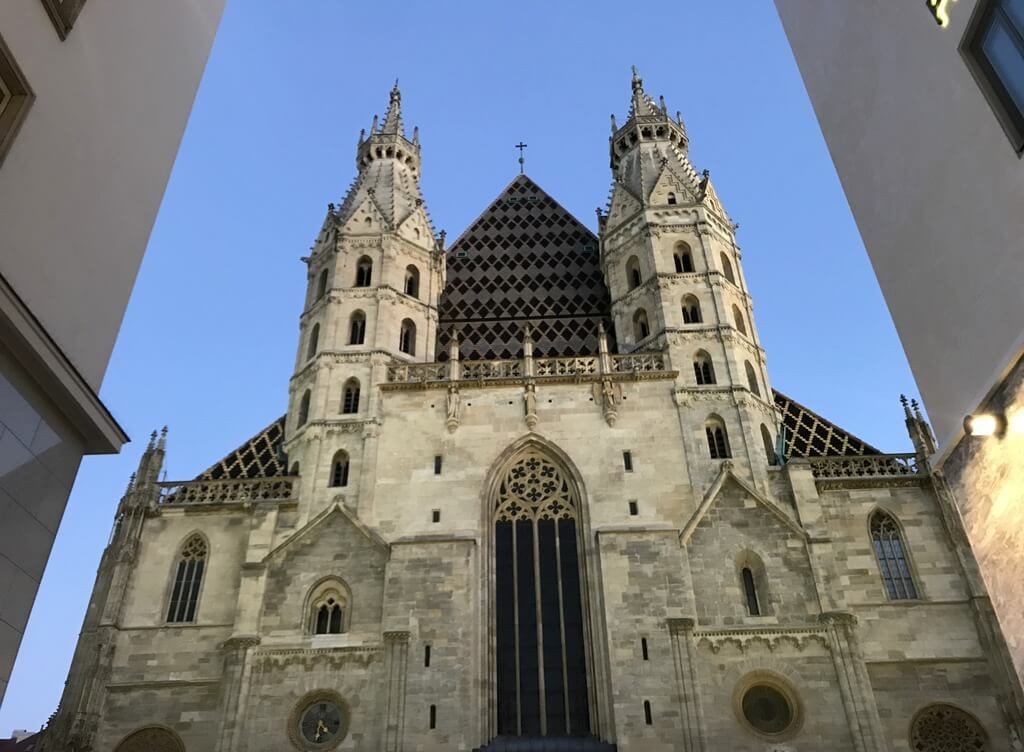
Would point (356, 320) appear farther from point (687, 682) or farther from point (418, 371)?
point (687, 682)

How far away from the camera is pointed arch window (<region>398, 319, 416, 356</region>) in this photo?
2200cm

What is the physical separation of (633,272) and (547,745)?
42.8ft

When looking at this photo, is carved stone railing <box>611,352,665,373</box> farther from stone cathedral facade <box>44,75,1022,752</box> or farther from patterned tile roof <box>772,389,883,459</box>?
patterned tile roof <box>772,389,883,459</box>

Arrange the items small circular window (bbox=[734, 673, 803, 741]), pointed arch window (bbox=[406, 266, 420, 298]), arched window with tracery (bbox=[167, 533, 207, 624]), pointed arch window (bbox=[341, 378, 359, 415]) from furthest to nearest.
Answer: pointed arch window (bbox=[406, 266, 420, 298]), pointed arch window (bbox=[341, 378, 359, 415]), arched window with tracery (bbox=[167, 533, 207, 624]), small circular window (bbox=[734, 673, 803, 741])

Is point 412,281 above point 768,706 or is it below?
above

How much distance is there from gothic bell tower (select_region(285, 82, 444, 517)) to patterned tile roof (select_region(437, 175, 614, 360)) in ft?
4.28

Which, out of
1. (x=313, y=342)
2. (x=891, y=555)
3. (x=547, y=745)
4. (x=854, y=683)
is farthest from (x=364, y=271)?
(x=854, y=683)

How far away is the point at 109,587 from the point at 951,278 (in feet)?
54.8

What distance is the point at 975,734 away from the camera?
599 inches

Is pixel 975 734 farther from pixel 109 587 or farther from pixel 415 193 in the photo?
pixel 415 193

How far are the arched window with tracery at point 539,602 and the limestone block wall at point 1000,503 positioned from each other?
10.3 metres

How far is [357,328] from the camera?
21906 mm

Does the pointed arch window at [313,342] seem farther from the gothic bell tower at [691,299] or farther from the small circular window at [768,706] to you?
the small circular window at [768,706]

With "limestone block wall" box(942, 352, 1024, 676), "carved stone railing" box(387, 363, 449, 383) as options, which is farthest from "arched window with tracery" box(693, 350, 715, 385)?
"limestone block wall" box(942, 352, 1024, 676)
